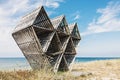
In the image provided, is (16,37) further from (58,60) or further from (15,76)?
(15,76)

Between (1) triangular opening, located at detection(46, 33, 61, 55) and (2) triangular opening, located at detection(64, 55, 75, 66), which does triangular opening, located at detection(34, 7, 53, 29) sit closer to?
(1) triangular opening, located at detection(46, 33, 61, 55)

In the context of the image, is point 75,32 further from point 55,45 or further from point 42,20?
point 42,20

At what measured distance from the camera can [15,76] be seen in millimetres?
6965

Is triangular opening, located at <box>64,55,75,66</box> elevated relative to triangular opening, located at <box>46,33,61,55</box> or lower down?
lower down

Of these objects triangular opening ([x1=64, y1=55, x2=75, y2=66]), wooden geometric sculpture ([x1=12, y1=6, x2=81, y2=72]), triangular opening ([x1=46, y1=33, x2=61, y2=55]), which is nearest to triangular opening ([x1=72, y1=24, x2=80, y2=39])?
wooden geometric sculpture ([x1=12, y1=6, x2=81, y2=72])

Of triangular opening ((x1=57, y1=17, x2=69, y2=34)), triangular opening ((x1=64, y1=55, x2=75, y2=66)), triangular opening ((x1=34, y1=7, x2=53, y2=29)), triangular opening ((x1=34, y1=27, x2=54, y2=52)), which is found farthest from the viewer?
triangular opening ((x1=64, y1=55, x2=75, y2=66))

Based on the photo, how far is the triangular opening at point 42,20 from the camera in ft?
29.5

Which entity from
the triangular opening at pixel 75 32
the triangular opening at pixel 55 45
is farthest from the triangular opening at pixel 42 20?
the triangular opening at pixel 75 32

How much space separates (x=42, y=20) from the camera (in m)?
9.19

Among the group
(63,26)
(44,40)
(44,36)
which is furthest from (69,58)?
(44,40)

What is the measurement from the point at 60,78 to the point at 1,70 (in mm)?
2157

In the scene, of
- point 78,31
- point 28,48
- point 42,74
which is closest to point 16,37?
point 28,48

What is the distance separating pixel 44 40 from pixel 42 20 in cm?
101

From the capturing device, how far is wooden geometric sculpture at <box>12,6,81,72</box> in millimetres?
8836
